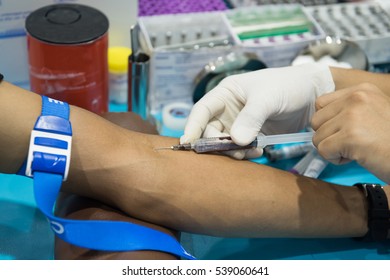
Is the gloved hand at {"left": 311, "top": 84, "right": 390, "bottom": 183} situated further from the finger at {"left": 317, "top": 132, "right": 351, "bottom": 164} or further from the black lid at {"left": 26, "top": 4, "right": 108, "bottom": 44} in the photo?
the black lid at {"left": 26, "top": 4, "right": 108, "bottom": 44}

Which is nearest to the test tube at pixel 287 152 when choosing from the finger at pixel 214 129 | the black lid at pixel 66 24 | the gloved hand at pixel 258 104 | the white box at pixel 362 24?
the gloved hand at pixel 258 104

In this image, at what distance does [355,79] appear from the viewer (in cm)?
117

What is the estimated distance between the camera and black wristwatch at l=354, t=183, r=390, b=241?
104 centimetres

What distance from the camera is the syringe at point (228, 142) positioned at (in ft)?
3.21

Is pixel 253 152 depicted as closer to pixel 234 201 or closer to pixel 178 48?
pixel 234 201

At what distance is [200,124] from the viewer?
3.34 ft

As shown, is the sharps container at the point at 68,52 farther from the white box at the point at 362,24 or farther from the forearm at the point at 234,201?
the white box at the point at 362,24

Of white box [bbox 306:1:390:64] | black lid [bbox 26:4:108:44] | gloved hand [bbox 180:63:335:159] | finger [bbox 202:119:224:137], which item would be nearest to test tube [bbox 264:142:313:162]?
gloved hand [bbox 180:63:335:159]

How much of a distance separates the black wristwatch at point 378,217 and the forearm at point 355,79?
9.7 inches

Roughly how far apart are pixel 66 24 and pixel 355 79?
667 millimetres

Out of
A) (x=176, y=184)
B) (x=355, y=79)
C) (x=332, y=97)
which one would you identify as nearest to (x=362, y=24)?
(x=355, y=79)
